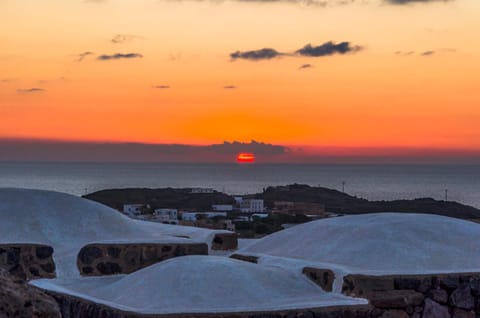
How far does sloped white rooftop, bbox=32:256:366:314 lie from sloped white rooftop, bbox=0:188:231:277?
223 cm

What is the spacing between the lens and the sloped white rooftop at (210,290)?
342 inches

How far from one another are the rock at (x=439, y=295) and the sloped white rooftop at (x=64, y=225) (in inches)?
171

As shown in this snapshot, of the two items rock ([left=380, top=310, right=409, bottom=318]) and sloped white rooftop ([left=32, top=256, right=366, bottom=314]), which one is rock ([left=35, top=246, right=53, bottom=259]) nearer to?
sloped white rooftop ([left=32, top=256, right=366, bottom=314])

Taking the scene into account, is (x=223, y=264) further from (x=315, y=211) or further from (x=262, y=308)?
(x=315, y=211)

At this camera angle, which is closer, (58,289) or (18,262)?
(58,289)

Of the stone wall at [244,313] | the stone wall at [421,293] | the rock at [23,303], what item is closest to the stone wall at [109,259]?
the stone wall at [244,313]

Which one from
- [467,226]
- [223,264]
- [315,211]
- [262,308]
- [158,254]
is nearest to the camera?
[262,308]

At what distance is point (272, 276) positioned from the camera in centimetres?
975

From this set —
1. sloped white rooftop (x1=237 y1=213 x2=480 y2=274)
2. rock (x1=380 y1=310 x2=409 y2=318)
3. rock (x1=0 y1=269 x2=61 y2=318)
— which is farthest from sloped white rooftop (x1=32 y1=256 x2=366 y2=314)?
rock (x1=0 y1=269 x2=61 y2=318)

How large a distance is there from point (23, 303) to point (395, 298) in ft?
25.0

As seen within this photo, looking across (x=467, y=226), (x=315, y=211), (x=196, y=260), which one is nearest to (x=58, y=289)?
(x=196, y=260)

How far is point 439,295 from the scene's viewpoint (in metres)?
9.90

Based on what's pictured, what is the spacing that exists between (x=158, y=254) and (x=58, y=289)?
2568 mm

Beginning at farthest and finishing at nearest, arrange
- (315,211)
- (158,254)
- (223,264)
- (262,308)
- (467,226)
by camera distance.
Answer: (315,211) → (158,254) → (467,226) → (223,264) → (262,308)
